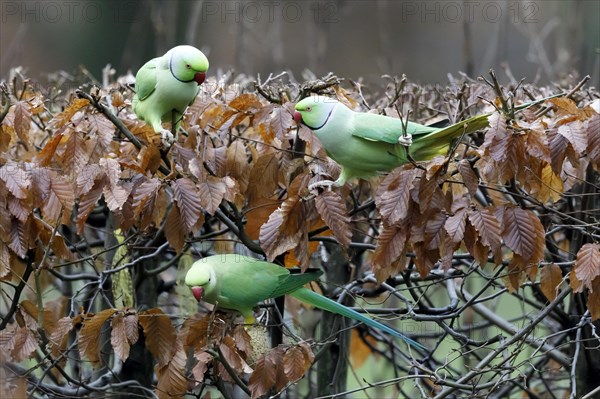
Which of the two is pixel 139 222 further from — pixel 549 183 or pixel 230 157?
pixel 549 183

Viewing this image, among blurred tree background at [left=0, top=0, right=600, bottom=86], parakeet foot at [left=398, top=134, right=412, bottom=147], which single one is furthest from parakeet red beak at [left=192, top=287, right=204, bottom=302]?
blurred tree background at [left=0, top=0, right=600, bottom=86]

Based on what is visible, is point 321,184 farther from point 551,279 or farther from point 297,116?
point 551,279

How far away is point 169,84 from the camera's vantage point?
2.81m

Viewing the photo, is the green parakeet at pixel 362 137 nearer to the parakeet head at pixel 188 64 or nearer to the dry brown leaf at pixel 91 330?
the parakeet head at pixel 188 64

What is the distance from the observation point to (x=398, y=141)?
2.63m

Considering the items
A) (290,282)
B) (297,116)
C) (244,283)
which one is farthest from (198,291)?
(297,116)

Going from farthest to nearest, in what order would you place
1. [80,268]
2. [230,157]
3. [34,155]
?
[80,268], [34,155], [230,157]

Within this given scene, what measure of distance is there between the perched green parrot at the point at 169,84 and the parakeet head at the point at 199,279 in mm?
464

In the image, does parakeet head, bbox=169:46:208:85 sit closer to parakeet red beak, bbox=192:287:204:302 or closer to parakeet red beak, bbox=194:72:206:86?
parakeet red beak, bbox=194:72:206:86

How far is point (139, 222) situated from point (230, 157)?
39cm

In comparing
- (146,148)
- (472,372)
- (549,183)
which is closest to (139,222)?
(146,148)

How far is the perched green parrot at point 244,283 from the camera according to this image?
8.67ft

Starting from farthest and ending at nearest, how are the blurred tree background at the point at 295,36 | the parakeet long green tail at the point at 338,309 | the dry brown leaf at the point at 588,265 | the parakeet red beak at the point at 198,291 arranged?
the blurred tree background at the point at 295,36
the parakeet long green tail at the point at 338,309
the parakeet red beak at the point at 198,291
the dry brown leaf at the point at 588,265

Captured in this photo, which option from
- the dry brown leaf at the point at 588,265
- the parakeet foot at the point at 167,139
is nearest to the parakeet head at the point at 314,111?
the parakeet foot at the point at 167,139
